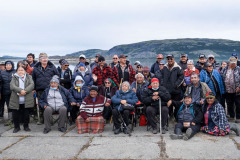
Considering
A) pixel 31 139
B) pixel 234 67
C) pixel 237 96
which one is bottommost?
pixel 31 139

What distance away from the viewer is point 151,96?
590 centimetres

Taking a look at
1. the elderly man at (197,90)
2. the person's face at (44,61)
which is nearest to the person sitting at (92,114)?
the person's face at (44,61)

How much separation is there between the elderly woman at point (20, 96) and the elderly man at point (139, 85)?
9.58ft

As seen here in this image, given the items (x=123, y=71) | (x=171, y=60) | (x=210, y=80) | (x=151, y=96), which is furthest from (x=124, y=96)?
(x=210, y=80)

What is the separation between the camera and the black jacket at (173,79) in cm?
639

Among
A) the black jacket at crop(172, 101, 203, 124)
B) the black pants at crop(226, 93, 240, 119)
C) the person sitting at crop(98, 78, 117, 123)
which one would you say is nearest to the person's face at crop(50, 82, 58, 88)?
the person sitting at crop(98, 78, 117, 123)

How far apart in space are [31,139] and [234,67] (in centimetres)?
602

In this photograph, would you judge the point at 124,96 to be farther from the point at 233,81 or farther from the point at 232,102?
the point at 232,102

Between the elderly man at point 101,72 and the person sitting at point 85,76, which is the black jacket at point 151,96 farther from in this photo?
the person sitting at point 85,76

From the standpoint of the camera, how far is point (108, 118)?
7.04 m

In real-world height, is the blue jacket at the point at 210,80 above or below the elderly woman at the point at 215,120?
above

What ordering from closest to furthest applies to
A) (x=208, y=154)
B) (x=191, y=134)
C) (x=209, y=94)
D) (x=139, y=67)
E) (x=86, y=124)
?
1. (x=208, y=154)
2. (x=191, y=134)
3. (x=209, y=94)
4. (x=86, y=124)
5. (x=139, y=67)

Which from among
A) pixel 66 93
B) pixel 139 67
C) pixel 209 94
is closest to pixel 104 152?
pixel 66 93

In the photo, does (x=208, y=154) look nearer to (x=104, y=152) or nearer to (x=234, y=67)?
(x=104, y=152)
